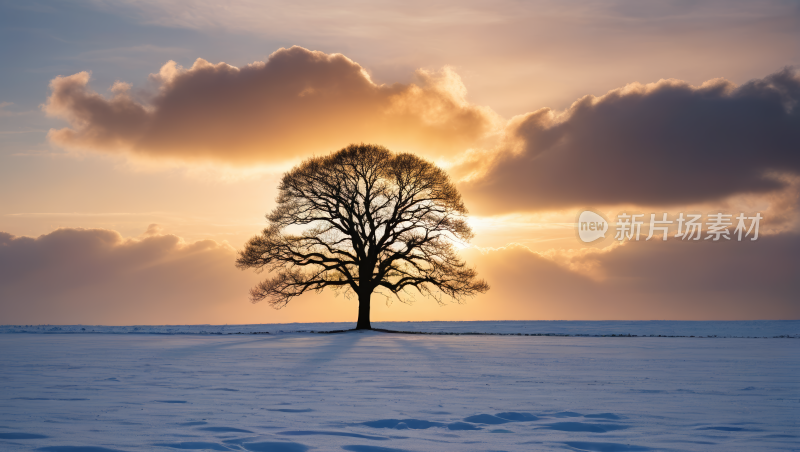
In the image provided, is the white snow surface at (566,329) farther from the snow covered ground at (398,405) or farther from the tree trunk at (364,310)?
the snow covered ground at (398,405)

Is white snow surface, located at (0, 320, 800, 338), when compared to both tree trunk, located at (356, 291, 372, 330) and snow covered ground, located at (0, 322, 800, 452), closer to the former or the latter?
tree trunk, located at (356, 291, 372, 330)

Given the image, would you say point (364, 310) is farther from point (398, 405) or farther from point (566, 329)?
point (398, 405)

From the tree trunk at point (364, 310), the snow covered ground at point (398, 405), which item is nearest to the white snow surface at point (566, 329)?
the tree trunk at point (364, 310)

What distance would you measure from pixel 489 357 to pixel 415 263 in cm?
1974

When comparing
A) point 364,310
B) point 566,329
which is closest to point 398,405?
point 364,310

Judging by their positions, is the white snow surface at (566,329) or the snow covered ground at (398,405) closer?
the snow covered ground at (398,405)

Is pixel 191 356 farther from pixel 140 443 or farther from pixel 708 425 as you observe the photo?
pixel 708 425

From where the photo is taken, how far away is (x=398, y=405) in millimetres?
8797

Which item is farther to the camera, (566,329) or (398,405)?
(566,329)

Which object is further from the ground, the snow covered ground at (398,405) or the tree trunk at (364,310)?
the tree trunk at (364,310)

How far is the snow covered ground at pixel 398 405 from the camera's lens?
6547 millimetres

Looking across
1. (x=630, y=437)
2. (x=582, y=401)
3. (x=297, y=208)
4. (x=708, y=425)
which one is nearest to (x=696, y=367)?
(x=582, y=401)

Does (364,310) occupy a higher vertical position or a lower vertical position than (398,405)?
higher

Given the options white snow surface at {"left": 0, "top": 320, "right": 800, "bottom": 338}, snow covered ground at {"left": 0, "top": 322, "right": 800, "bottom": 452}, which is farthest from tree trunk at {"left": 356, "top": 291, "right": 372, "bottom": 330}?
snow covered ground at {"left": 0, "top": 322, "right": 800, "bottom": 452}
